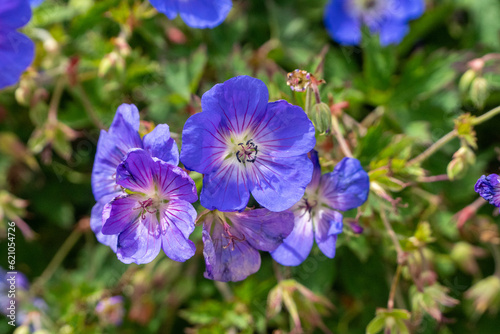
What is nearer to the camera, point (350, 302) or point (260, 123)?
point (260, 123)

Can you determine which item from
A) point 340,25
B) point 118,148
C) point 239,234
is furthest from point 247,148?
point 340,25

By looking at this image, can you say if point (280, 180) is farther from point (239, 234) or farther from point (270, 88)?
point (270, 88)

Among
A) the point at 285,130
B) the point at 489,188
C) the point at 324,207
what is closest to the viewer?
the point at 489,188

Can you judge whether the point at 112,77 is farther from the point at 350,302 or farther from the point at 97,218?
the point at 350,302

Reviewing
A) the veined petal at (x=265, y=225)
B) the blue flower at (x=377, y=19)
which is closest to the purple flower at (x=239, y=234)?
the veined petal at (x=265, y=225)

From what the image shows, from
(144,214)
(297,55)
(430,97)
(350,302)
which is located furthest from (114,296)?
(430,97)

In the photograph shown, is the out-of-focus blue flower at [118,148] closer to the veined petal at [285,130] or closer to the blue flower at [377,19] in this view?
the veined petal at [285,130]
